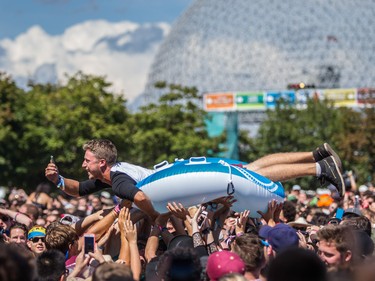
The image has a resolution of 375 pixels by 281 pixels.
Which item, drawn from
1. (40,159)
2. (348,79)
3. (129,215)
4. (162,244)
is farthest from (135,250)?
(348,79)

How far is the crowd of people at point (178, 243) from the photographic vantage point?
19.5 feet

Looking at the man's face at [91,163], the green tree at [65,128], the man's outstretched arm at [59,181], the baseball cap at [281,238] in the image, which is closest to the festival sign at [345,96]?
the green tree at [65,128]

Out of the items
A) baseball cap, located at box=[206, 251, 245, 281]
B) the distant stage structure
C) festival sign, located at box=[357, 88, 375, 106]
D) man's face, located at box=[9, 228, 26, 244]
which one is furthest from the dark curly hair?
the distant stage structure

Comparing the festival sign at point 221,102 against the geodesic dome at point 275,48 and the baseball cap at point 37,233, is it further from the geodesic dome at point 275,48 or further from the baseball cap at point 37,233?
the baseball cap at point 37,233

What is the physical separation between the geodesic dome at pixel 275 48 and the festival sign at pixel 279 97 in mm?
27244

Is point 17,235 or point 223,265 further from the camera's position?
point 17,235

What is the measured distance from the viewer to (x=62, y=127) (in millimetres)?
50531

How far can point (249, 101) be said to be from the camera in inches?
2948

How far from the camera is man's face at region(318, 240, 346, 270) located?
7.56m

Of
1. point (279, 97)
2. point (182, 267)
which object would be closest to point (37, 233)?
point (182, 267)

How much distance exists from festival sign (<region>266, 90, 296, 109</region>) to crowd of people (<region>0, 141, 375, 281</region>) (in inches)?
2000

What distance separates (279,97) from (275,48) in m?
41.4

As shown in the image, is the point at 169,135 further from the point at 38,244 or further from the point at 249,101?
the point at 38,244

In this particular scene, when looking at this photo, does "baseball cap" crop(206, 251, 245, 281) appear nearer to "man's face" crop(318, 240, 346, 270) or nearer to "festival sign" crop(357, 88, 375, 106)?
"man's face" crop(318, 240, 346, 270)
